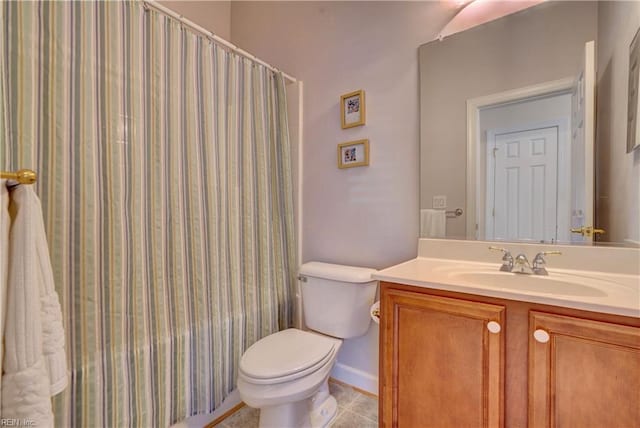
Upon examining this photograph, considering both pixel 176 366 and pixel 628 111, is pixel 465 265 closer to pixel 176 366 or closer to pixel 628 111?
pixel 628 111

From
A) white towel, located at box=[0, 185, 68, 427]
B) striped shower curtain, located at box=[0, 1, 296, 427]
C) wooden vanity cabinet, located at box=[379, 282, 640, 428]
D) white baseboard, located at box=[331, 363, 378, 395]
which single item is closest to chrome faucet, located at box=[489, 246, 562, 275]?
wooden vanity cabinet, located at box=[379, 282, 640, 428]

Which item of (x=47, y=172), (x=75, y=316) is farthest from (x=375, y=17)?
(x=75, y=316)

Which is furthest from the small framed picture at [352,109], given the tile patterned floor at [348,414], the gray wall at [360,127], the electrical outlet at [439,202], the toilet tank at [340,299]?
the tile patterned floor at [348,414]

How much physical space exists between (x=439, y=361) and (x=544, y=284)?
0.47 metres

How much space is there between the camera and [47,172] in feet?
3.05

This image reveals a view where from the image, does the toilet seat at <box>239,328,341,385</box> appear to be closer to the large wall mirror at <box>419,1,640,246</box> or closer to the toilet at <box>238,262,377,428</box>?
the toilet at <box>238,262,377,428</box>

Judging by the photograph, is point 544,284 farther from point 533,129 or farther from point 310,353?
point 310,353

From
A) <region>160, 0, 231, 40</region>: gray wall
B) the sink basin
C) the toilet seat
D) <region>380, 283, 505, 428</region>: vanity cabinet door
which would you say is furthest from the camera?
<region>160, 0, 231, 40</region>: gray wall

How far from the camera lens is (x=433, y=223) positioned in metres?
1.40

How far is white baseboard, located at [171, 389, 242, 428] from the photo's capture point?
1.35m

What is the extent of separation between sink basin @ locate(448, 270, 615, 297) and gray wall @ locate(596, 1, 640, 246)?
0.24 meters

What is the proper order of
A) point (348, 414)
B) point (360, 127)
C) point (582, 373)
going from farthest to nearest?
1. point (360, 127)
2. point (348, 414)
3. point (582, 373)

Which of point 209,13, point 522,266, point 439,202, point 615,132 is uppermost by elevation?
point 209,13

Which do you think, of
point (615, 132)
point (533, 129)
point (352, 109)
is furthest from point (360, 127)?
point (615, 132)
